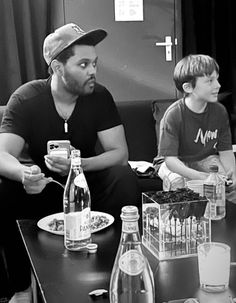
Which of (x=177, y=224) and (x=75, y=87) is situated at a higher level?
(x=75, y=87)

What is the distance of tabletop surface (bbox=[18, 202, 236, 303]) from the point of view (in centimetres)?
129

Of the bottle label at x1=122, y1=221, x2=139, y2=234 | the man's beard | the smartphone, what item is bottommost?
the smartphone

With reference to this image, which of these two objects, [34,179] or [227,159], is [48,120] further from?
[227,159]

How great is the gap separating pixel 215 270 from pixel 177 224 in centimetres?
28

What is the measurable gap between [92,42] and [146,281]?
171 centimetres

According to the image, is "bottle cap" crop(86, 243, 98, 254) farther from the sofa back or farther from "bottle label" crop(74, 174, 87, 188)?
the sofa back

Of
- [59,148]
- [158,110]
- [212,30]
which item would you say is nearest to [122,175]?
[59,148]

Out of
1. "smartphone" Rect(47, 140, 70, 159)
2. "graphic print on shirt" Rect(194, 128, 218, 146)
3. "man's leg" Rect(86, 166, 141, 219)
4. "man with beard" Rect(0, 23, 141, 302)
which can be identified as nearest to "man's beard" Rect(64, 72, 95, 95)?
"man with beard" Rect(0, 23, 141, 302)

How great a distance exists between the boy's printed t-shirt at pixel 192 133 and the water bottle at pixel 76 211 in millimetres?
1213

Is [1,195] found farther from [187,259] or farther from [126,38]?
[126,38]

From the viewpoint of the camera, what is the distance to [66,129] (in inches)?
102

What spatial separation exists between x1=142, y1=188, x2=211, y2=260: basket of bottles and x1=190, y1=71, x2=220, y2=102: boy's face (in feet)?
4.30

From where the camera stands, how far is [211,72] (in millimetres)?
2902

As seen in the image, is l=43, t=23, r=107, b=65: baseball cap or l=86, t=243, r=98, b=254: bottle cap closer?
l=86, t=243, r=98, b=254: bottle cap
